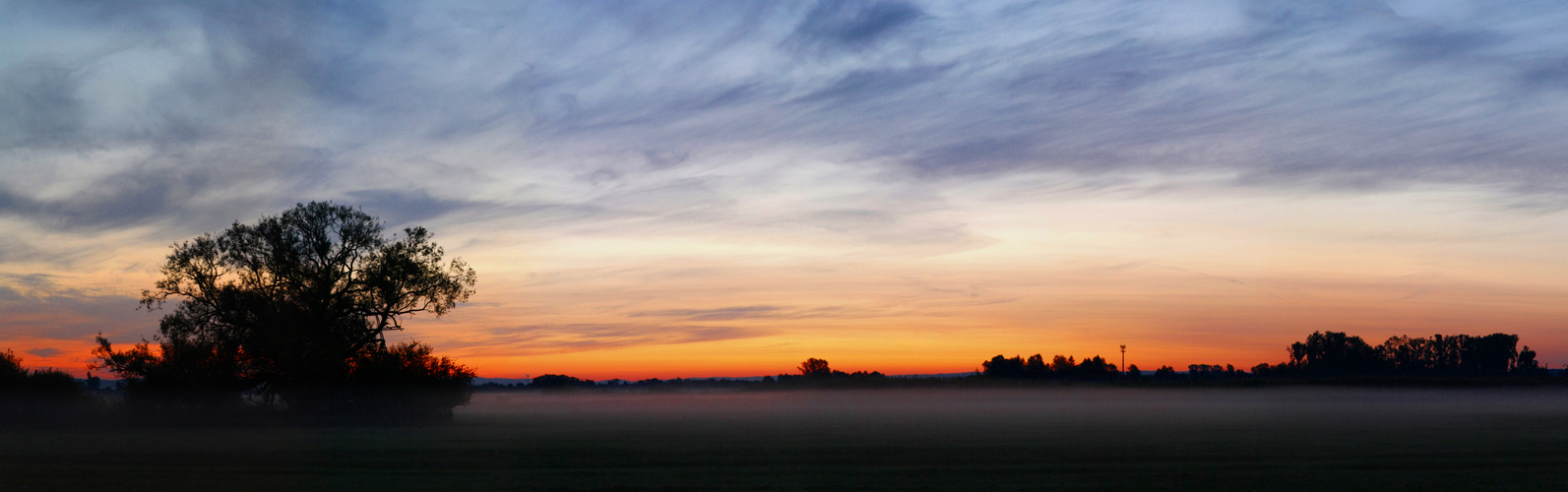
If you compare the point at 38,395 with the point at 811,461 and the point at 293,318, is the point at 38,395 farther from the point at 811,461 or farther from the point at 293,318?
the point at 811,461

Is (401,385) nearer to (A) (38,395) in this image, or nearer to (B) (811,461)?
(A) (38,395)

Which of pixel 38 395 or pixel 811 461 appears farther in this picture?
pixel 38 395

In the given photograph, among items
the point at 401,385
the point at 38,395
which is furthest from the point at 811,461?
the point at 38,395

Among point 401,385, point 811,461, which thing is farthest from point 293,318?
point 811,461

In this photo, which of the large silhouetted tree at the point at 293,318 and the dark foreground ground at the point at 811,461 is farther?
the large silhouetted tree at the point at 293,318

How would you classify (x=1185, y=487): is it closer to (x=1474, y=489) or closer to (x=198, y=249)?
(x=1474, y=489)

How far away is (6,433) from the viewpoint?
48594 millimetres

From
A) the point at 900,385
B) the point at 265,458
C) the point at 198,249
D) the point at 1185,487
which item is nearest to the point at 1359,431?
the point at 1185,487

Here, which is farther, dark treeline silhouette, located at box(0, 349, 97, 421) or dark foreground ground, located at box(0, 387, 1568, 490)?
dark treeline silhouette, located at box(0, 349, 97, 421)

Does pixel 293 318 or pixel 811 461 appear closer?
pixel 811 461

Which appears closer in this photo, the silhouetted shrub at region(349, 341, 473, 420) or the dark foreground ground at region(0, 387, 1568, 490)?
the dark foreground ground at region(0, 387, 1568, 490)

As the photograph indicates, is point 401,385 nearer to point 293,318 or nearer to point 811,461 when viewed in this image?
point 293,318

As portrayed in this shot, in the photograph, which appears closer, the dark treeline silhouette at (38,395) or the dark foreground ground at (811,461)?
the dark foreground ground at (811,461)

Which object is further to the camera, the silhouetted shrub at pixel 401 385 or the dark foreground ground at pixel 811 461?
the silhouetted shrub at pixel 401 385
